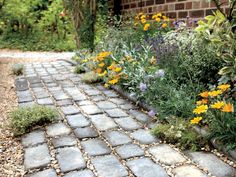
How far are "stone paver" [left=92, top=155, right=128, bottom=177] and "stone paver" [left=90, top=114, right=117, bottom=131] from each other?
58 cm

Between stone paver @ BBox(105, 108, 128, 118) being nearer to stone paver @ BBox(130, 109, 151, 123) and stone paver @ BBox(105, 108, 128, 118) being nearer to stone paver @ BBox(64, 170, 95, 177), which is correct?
stone paver @ BBox(130, 109, 151, 123)

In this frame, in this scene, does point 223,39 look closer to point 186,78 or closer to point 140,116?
point 186,78

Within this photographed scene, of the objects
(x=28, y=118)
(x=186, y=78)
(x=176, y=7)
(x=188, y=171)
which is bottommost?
(x=188, y=171)

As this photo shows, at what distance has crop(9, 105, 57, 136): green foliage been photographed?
277cm

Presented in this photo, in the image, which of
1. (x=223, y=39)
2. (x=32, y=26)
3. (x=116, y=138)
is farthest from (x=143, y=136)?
(x=32, y=26)

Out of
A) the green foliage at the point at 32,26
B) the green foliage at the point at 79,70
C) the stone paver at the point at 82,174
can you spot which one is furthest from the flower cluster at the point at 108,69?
the green foliage at the point at 32,26

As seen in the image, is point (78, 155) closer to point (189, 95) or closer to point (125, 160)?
point (125, 160)

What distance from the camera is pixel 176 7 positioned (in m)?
5.34

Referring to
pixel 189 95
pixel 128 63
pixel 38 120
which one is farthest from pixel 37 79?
pixel 189 95

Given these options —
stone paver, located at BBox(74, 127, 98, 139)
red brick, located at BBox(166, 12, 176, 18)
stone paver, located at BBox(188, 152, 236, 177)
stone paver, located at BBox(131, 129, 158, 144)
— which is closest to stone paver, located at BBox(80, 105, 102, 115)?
stone paver, located at BBox(74, 127, 98, 139)

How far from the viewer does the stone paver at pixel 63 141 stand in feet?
8.29

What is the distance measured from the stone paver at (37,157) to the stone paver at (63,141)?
0.30 ft

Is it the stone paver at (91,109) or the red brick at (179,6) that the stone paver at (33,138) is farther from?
the red brick at (179,6)

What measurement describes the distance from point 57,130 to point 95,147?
1.75 ft
